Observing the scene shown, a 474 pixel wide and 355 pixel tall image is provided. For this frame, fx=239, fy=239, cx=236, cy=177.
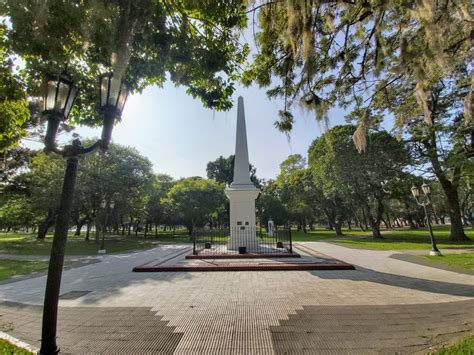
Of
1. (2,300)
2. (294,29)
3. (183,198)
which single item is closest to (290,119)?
(294,29)

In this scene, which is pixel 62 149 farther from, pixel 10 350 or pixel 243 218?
pixel 243 218

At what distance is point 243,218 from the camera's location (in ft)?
44.8

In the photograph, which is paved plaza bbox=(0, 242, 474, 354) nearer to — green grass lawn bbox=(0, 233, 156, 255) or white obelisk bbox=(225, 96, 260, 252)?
white obelisk bbox=(225, 96, 260, 252)

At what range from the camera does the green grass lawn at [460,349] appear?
301cm

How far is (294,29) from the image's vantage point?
152 inches

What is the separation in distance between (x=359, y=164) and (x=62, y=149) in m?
23.0

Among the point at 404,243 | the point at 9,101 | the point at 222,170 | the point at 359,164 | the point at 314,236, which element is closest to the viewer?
the point at 9,101

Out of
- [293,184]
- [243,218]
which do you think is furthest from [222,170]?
[243,218]

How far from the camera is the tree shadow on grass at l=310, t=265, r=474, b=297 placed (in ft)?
19.1

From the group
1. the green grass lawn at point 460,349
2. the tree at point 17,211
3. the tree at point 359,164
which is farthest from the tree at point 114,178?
the green grass lawn at point 460,349

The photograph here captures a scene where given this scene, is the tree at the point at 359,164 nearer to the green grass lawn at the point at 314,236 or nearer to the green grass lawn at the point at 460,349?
the green grass lawn at the point at 314,236

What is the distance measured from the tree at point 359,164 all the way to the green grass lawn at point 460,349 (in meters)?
18.0

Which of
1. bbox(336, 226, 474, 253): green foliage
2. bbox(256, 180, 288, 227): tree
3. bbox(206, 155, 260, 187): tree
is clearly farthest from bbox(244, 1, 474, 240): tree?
bbox(206, 155, 260, 187): tree

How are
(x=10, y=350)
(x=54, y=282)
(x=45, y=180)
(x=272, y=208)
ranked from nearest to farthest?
(x=54, y=282)
(x=10, y=350)
(x=45, y=180)
(x=272, y=208)
